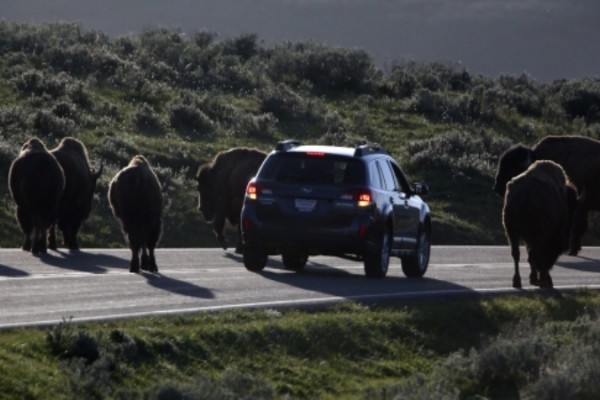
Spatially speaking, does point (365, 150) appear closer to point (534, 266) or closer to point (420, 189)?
point (420, 189)

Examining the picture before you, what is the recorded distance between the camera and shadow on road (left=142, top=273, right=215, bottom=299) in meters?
17.5

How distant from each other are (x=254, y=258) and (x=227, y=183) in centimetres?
453

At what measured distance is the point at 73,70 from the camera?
47062 mm

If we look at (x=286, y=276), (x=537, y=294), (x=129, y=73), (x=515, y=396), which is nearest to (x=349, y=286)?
(x=286, y=276)

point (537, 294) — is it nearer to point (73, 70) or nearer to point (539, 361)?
point (539, 361)

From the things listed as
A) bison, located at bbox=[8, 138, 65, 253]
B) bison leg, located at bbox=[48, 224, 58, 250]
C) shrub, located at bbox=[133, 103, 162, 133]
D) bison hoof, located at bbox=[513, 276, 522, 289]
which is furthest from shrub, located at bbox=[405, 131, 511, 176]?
bison hoof, located at bbox=[513, 276, 522, 289]

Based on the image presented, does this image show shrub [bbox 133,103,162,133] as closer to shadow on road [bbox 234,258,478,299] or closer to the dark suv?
shadow on road [bbox 234,258,478,299]

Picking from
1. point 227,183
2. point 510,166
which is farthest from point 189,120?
point 227,183

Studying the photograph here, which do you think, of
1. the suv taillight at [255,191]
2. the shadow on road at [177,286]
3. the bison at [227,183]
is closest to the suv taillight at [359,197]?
the suv taillight at [255,191]

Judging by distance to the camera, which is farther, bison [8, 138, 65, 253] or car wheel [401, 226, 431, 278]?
bison [8, 138, 65, 253]

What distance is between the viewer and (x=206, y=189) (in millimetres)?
26094

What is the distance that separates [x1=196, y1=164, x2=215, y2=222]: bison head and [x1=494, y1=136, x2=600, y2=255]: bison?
17.9 feet

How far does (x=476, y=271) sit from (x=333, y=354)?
30.6 ft

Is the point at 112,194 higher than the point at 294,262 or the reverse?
higher
